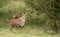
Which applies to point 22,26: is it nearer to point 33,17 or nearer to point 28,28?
point 28,28

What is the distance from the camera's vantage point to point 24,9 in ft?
40.8

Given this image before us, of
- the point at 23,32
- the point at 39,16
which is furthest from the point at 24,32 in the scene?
the point at 39,16

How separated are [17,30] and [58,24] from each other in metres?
1.78

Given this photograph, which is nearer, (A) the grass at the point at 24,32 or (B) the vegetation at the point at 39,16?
(A) the grass at the point at 24,32

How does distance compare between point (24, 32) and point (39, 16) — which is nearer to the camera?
point (24, 32)

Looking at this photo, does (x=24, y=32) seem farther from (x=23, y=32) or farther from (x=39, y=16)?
(x=39, y=16)

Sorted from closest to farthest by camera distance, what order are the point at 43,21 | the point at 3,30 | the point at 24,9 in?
the point at 3,30
the point at 43,21
the point at 24,9

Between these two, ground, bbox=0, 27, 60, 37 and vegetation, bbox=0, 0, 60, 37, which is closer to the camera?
ground, bbox=0, 27, 60, 37

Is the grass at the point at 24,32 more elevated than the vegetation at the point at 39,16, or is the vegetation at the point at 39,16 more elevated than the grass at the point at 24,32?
the vegetation at the point at 39,16

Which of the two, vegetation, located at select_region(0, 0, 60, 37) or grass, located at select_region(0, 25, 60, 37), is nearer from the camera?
grass, located at select_region(0, 25, 60, 37)

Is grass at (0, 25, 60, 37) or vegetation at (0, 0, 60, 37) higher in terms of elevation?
vegetation at (0, 0, 60, 37)

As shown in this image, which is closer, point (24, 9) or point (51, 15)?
point (51, 15)

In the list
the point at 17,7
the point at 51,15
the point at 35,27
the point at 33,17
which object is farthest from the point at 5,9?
the point at 51,15

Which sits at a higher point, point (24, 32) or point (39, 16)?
point (39, 16)
